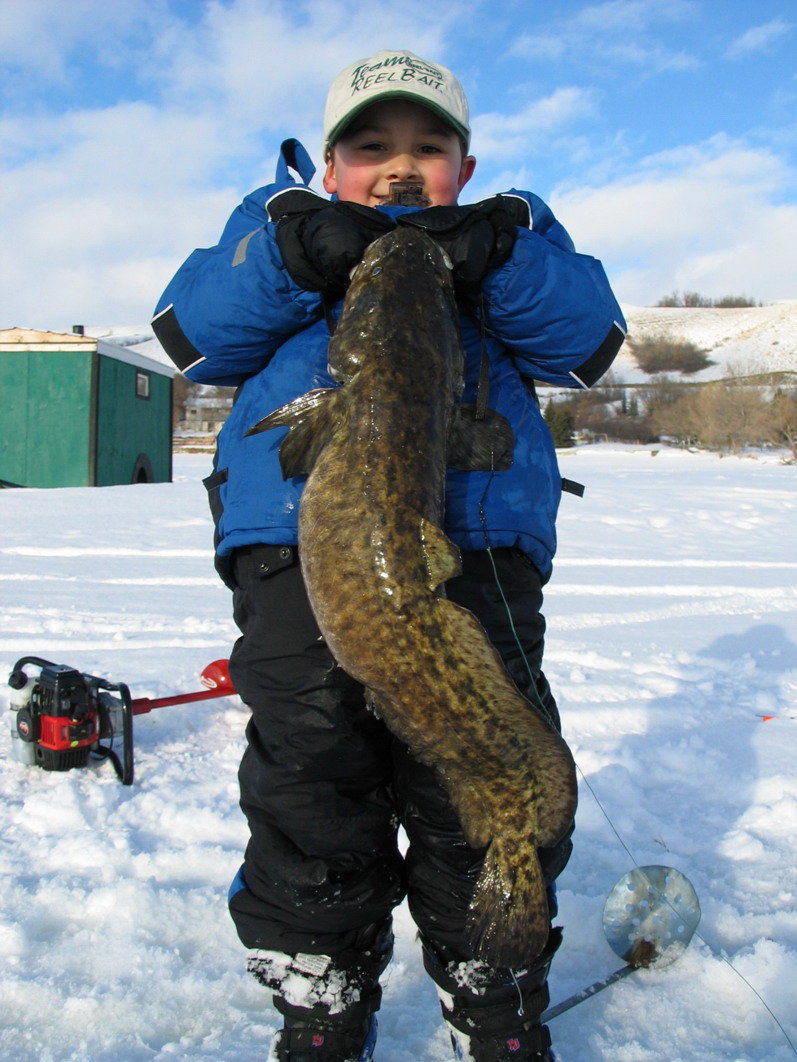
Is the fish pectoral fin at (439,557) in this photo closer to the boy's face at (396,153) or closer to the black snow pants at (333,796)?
the black snow pants at (333,796)

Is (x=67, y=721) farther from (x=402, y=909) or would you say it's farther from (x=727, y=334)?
(x=727, y=334)

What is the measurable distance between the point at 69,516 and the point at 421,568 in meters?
11.7

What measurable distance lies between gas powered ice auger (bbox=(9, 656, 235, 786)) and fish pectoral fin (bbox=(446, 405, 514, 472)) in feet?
6.83

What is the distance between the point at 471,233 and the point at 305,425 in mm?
611

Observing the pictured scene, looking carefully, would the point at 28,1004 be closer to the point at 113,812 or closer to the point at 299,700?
the point at 113,812

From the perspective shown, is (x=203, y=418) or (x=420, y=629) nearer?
(x=420, y=629)

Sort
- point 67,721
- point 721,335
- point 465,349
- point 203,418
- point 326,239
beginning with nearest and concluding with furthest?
point 326,239, point 465,349, point 67,721, point 203,418, point 721,335

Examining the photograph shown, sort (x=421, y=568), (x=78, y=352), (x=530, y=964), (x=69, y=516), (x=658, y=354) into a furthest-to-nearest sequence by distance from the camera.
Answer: (x=658, y=354)
(x=78, y=352)
(x=69, y=516)
(x=530, y=964)
(x=421, y=568)

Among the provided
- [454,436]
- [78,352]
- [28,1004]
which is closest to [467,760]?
[454,436]

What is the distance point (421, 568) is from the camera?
5.55ft

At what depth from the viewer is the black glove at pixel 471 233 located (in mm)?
1914

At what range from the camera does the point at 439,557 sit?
171 centimetres

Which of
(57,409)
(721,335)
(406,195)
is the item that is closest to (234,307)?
(406,195)

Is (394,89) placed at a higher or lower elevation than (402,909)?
higher
